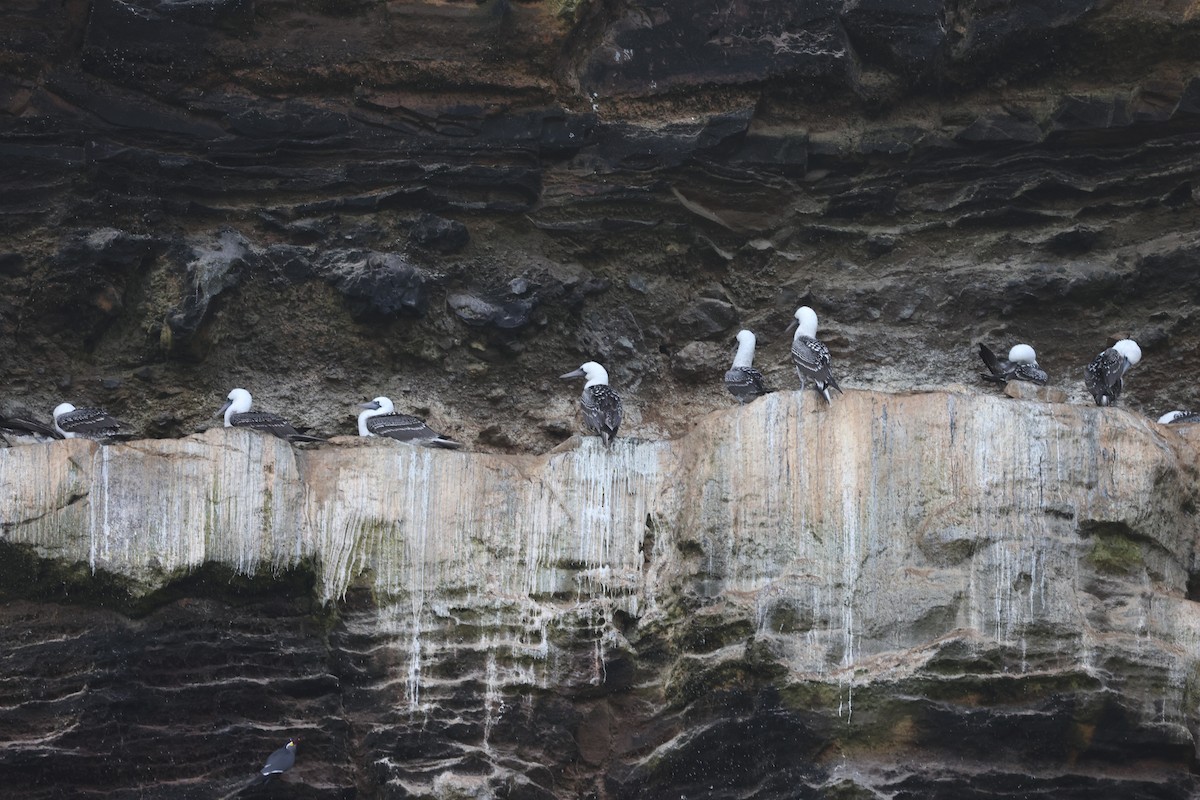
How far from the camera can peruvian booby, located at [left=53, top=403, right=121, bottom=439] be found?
1758cm

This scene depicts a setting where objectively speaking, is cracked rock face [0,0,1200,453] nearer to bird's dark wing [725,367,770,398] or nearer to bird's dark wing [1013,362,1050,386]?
bird's dark wing [1013,362,1050,386]

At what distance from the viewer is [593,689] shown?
650 inches

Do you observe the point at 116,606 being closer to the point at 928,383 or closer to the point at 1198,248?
the point at 928,383

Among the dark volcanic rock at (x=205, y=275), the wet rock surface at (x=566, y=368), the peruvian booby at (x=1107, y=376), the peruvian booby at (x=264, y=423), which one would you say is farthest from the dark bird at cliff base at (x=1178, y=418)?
the dark volcanic rock at (x=205, y=275)

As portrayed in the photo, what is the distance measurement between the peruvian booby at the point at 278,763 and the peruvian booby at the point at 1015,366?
8.08 meters

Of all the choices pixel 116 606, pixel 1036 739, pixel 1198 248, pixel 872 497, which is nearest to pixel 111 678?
pixel 116 606

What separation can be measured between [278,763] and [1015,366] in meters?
8.46

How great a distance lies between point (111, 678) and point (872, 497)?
6793mm

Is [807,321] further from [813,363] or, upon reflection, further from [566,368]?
[566,368]

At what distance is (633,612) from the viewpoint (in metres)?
16.7

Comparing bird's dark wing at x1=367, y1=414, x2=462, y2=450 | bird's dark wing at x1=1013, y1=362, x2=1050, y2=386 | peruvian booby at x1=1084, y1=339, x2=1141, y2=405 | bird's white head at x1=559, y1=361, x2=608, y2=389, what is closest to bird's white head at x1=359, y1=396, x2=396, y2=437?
bird's dark wing at x1=367, y1=414, x2=462, y2=450

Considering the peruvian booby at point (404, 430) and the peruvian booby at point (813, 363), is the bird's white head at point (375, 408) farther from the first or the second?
the peruvian booby at point (813, 363)

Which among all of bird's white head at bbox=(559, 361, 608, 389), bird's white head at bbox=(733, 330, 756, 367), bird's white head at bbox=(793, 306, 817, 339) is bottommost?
bird's white head at bbox=(559, 361, 608, 389)

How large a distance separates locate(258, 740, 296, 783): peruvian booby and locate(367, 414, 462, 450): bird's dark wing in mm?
3322
